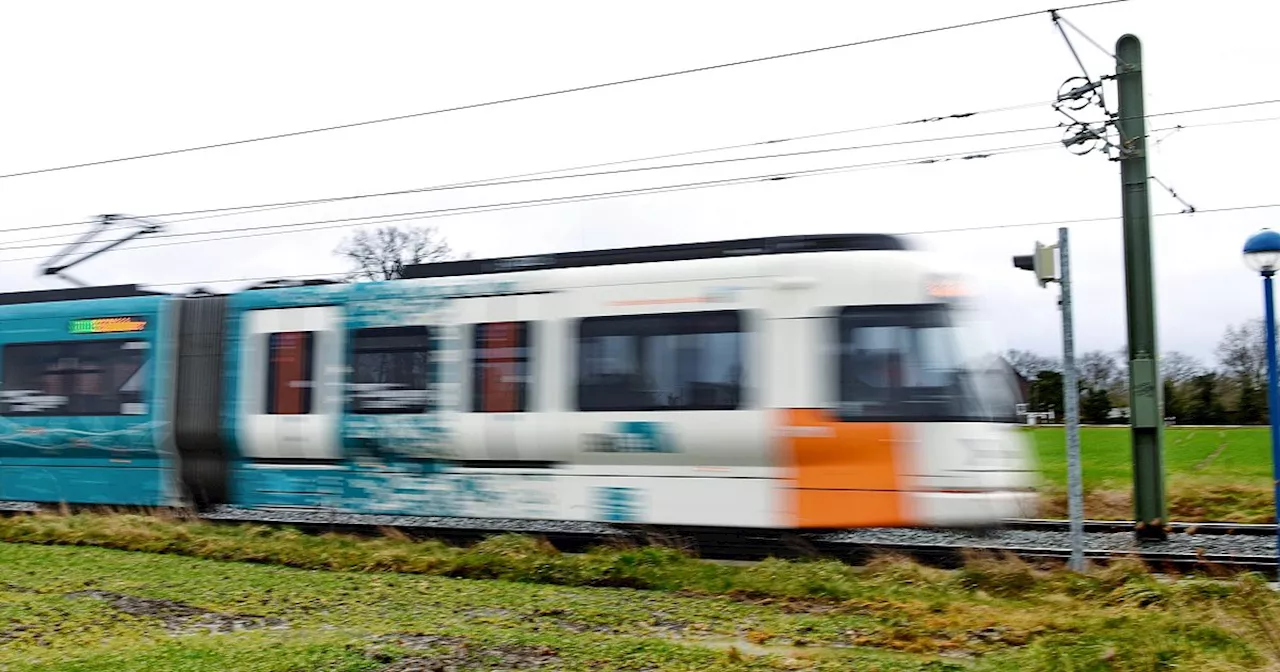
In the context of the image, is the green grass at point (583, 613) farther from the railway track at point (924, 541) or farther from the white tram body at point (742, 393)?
the railway track at point (924, 541)

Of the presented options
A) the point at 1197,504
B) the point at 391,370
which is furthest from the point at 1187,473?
the point at 391,370

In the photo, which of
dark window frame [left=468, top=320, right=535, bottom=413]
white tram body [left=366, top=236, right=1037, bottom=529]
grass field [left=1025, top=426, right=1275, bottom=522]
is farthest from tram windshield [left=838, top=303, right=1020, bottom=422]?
dark window frame [left=468, top=320, right=535, bottom=413]

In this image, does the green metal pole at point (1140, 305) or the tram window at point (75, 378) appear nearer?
the green metal pole at point (1140, 305)

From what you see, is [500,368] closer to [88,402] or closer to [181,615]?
[181,615]

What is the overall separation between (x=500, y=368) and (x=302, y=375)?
112 inches

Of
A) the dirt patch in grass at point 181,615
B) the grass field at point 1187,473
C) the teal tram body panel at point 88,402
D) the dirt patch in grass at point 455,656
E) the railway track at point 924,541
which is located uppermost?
the teal tram body panel at point 88,402

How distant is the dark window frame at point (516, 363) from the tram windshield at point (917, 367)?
339 cm

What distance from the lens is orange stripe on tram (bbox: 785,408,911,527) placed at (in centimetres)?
1101

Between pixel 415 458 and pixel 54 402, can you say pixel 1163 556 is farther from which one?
pixel 54 402

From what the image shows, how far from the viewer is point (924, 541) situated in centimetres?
1290

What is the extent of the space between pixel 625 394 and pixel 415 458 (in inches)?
108

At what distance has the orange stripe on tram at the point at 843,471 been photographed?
1101cm

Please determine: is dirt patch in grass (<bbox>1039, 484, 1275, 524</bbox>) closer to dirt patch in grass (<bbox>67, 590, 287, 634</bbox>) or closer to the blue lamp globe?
the blue lamp globe

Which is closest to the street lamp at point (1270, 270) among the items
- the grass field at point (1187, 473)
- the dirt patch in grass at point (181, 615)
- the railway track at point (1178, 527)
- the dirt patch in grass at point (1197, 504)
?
the grass field at point (1187, 473)
